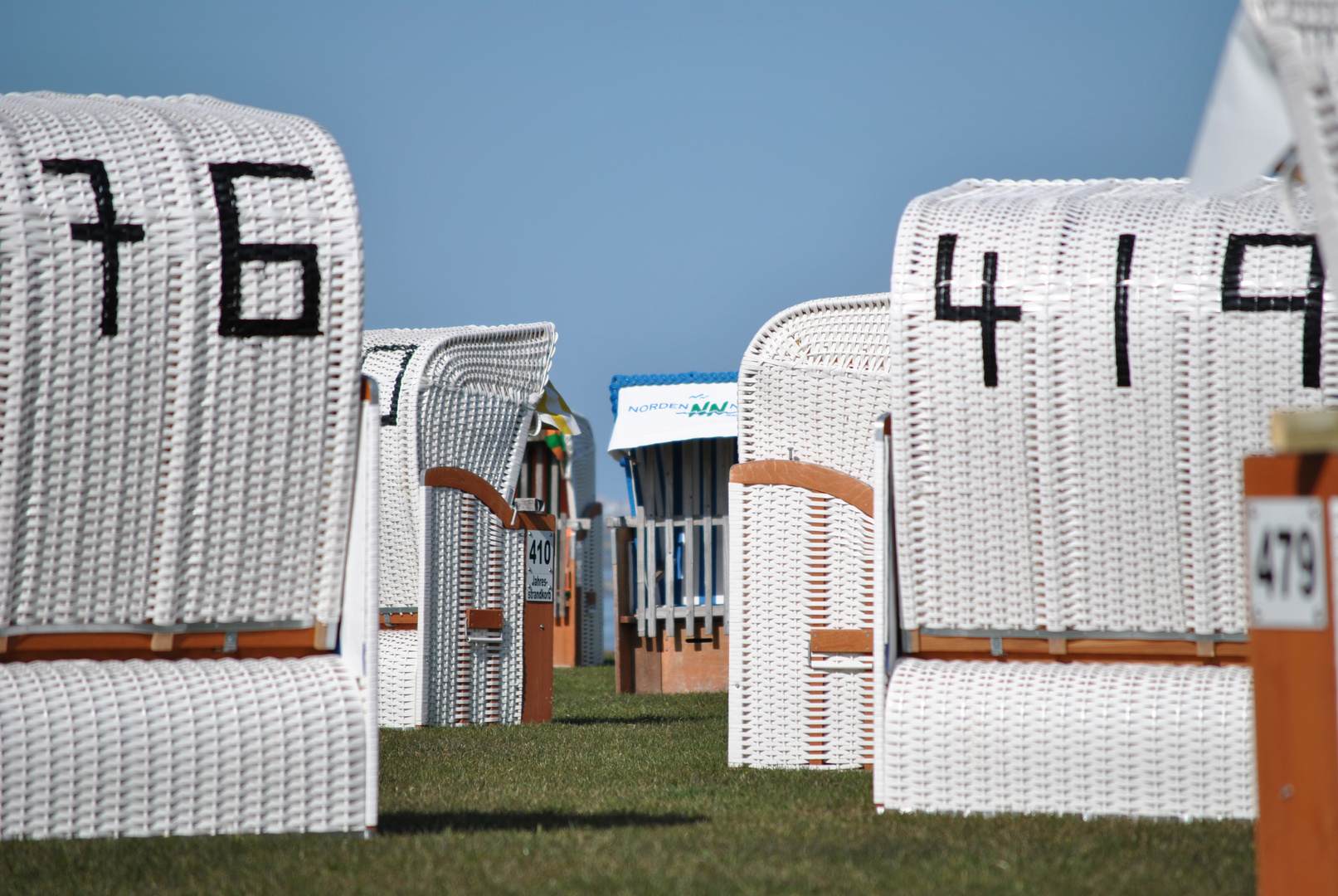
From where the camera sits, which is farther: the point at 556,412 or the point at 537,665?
the point at 556,412

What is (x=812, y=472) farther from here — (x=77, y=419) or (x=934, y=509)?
(x=77, y=419)

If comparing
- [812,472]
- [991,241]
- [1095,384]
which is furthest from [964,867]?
[812,472]

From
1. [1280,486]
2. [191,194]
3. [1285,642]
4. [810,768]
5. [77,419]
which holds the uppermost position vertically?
[191,194]

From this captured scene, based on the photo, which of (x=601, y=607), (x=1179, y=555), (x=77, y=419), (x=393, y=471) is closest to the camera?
(x=77, y=419)

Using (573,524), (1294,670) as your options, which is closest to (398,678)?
(1294,670)

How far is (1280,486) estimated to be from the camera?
2.81m

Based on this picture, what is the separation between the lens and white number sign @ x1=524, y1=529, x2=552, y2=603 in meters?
10.2

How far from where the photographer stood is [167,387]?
14.5ft

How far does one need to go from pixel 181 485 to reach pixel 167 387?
0.29 m

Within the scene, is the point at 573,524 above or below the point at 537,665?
above

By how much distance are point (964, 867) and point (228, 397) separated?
2.52 meters

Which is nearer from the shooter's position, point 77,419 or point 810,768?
point 77,419

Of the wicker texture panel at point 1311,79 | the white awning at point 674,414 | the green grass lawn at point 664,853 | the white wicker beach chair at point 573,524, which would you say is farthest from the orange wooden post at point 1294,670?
the white wicker beach chair at point 573,524

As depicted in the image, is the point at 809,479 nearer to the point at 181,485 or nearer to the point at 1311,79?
the point at 181,485
